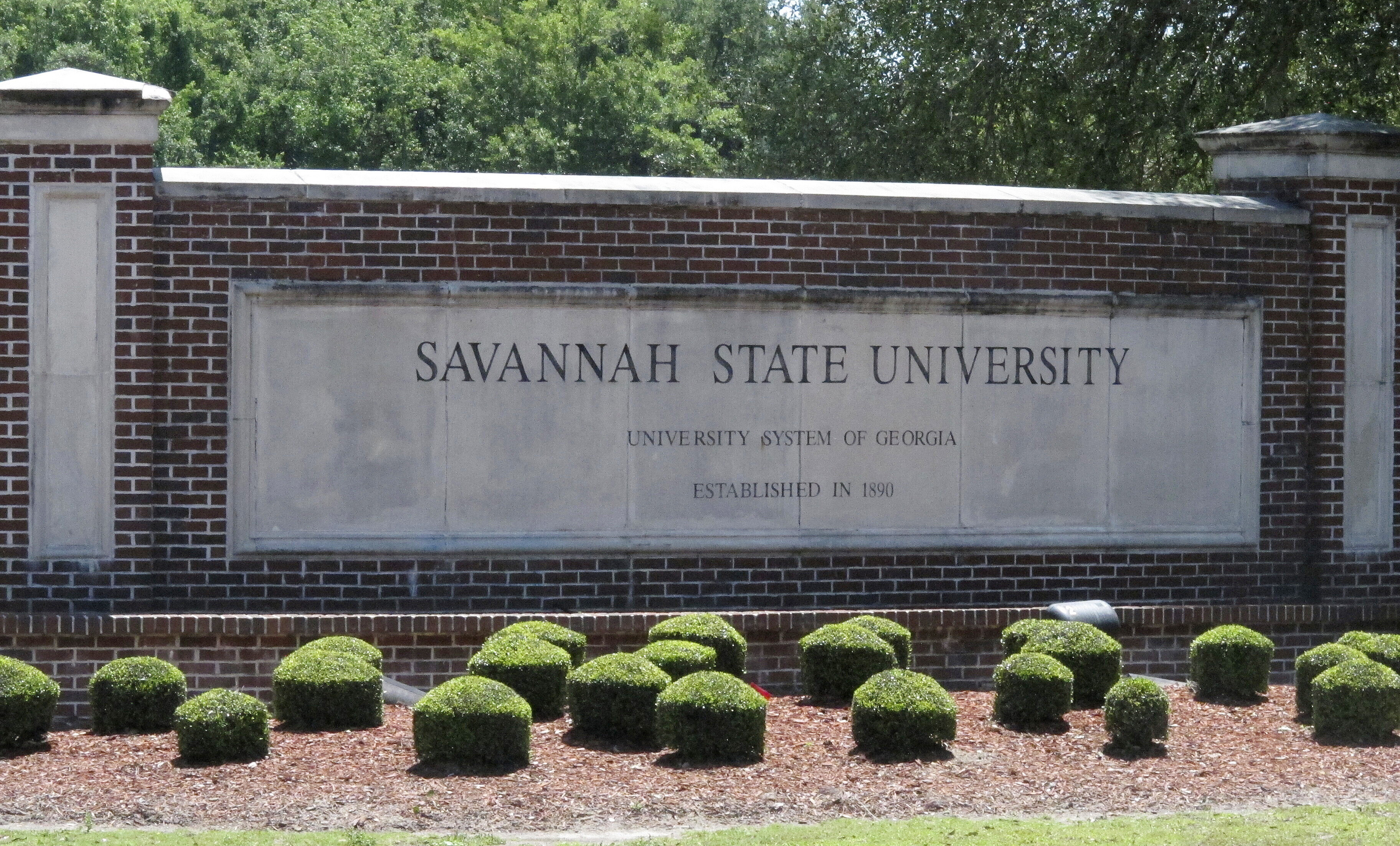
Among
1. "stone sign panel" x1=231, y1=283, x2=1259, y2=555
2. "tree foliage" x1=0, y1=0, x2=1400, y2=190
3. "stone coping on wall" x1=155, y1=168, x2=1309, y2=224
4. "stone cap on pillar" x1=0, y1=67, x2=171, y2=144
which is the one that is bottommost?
"stone sign panel" x1=231, y1=283, x2=1259, y2=555

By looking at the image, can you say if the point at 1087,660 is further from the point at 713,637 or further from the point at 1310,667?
the point at 713,637

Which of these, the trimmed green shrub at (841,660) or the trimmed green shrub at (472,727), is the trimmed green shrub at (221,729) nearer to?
the trimmed green shrub at (472,727)

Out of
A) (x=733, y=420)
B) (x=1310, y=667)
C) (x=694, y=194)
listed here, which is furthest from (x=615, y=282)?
(x=1310, y=667)

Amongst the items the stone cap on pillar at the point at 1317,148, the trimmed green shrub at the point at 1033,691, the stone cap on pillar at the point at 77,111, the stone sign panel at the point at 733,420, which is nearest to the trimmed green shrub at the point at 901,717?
the trimmed green shrub at the point at 1033,691

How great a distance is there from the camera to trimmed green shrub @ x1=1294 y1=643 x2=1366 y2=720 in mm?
7684

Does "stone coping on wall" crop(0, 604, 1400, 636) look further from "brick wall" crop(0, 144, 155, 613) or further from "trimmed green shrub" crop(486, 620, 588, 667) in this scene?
"trimmed green shrub" crop(486, 620, 588, 667)

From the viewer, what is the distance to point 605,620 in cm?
857

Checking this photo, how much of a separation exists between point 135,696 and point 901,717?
126 inches

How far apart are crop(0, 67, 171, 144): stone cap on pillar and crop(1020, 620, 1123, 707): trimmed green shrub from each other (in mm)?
4960

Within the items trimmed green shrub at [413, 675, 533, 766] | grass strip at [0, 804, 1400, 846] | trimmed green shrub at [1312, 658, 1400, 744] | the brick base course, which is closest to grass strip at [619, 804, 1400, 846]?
grass strip at [0, 804, 1400, 846]

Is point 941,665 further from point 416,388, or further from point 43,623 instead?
point 43,623

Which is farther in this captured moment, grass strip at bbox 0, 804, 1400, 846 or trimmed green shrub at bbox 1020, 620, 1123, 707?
trimmed green shrub at bbox 1020, 620, 1123, 707

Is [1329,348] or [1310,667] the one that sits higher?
[1329,348]

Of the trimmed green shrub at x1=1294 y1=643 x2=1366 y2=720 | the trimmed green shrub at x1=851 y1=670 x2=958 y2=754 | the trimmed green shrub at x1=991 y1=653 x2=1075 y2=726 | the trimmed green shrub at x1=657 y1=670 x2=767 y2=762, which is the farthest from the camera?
the trimmed green shrub at x1=1294 y1=643 x2=1366 y2=720
